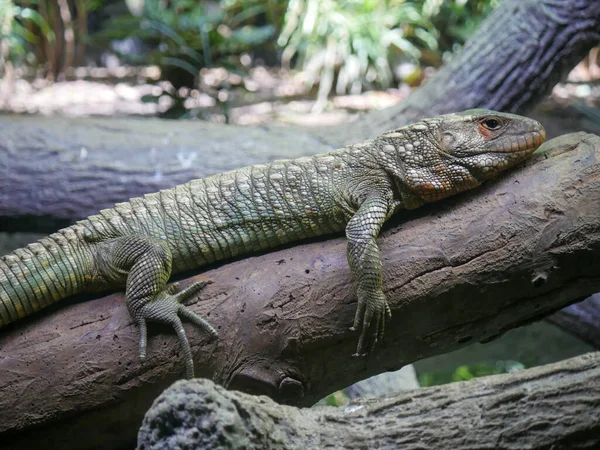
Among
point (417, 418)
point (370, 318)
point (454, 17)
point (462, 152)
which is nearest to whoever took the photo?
point (417, 418)

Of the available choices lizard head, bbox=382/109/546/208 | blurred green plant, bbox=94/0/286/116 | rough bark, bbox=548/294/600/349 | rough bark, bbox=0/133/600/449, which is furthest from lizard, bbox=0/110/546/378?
blurred green plant, bbox=94/0/286/116

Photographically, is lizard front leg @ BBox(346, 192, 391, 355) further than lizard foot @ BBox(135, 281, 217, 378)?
No

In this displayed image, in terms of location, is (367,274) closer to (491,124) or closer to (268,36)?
(491,124)

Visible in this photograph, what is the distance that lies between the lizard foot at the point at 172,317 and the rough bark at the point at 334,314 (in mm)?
67

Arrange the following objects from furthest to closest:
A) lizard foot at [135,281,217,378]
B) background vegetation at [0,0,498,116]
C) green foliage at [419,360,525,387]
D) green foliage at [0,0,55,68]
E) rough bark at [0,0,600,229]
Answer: green foliage at [0,0,55,68], background vegetation at [0,0,498,116], green foliage at [419,360,525,387], rough bark at [0,0,600,229], lizard foot at [135,281,217,378]

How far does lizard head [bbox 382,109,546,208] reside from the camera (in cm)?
361

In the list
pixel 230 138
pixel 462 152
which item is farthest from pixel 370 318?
pixel 230 138

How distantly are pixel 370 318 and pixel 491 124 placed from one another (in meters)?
1.49

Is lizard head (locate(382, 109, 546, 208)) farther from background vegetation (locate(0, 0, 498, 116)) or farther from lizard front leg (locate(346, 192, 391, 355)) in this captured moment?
background vegetation (locate(0, 0, 498, 116))

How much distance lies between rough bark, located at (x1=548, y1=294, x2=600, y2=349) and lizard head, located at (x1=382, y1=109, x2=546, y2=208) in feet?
11.9

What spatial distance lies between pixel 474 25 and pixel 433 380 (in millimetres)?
6351

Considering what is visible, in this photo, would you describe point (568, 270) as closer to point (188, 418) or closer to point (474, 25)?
point (188, 418)

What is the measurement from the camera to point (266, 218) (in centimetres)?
392

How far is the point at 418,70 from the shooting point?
10836mm
